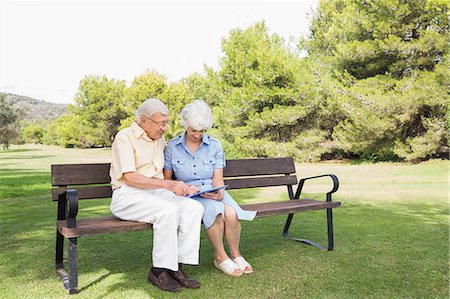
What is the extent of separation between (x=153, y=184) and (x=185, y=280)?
0.79m

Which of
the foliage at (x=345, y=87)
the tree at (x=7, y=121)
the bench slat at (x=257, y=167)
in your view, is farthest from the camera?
the tree at (x=7, y=121)

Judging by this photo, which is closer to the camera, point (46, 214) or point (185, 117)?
point (185, 117)

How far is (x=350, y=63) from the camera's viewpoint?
22734 mm

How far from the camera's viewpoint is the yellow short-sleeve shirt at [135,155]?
3.84 meters

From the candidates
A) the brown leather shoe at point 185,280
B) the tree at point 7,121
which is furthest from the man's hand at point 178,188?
the tree at point 7,121

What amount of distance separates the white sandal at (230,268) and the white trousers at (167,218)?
15.4 inches

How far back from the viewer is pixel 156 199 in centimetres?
376

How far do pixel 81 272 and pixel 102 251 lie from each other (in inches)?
29.2

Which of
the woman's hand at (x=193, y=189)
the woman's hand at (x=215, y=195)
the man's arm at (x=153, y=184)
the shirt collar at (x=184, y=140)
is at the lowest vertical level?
the woman's hand at (x=215, y=195)

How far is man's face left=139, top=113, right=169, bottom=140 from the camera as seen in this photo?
3947mm

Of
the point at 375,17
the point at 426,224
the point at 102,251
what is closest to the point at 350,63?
the point at 375,17

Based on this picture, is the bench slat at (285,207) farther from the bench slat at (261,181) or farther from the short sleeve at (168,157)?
the short sleeve at (168,157)

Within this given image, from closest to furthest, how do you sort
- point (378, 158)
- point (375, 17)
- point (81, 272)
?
point (81, 272), point (375, 17), point (378, 158)

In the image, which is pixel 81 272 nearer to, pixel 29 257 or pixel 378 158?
pixel 29 257
